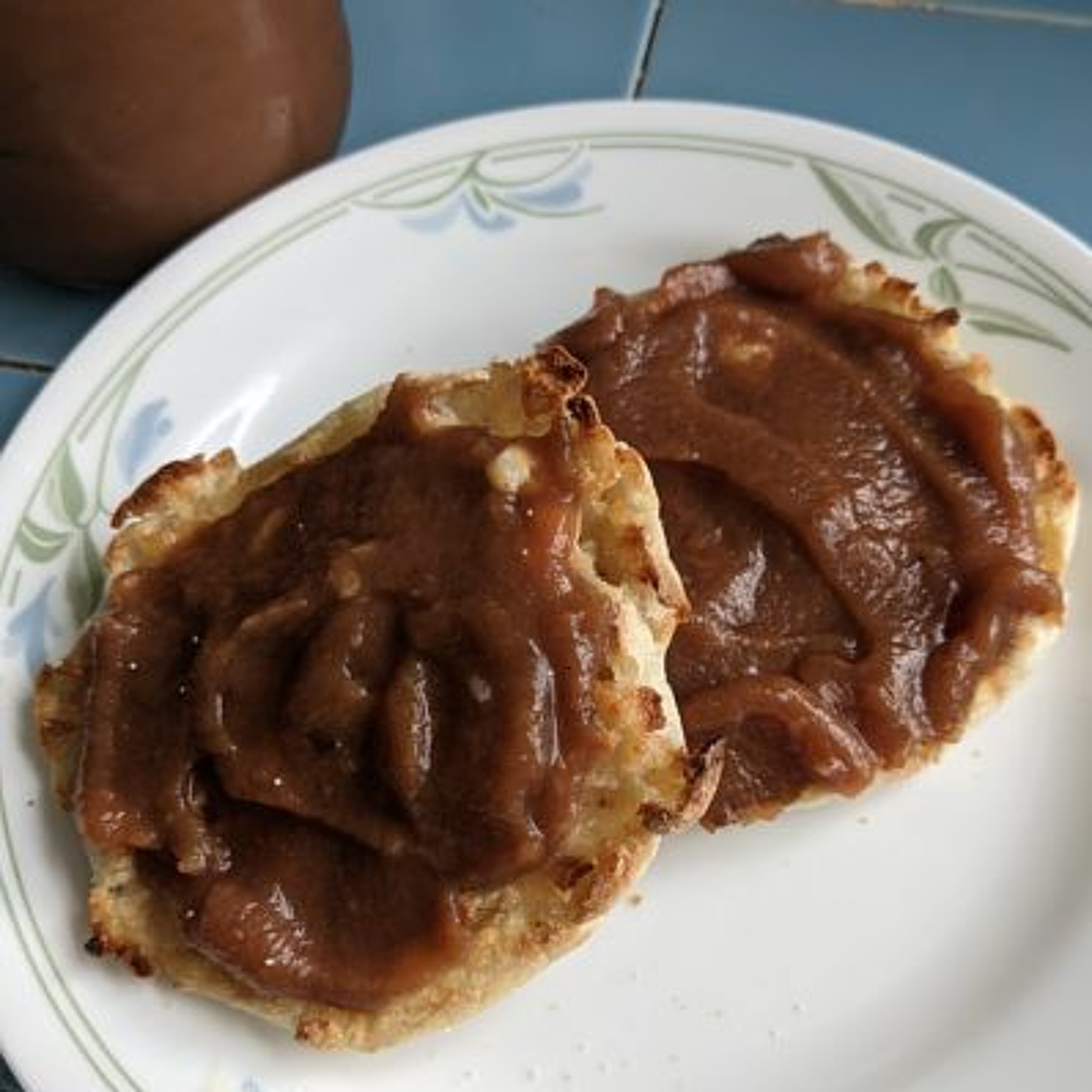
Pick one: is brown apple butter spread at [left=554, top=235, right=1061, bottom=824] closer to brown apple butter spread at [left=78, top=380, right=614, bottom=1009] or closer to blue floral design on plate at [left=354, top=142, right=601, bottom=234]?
brown apple butter spread at [left=78, top=380, right=614, bottom=1009]

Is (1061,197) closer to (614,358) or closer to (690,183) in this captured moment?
(690,183)

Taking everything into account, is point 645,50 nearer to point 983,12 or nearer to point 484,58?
point 484,58

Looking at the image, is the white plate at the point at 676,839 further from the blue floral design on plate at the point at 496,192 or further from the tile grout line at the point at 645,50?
the tile grout line at the point at 645,50

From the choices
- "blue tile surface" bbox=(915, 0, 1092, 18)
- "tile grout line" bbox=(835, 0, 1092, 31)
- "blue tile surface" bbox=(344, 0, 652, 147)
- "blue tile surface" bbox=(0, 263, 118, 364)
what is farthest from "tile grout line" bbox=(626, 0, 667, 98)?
"blue tile surface" bbox=(0, 263, 118, 364)

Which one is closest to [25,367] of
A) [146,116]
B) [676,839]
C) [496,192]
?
[146,116]

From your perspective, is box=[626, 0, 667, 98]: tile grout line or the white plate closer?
the white plate

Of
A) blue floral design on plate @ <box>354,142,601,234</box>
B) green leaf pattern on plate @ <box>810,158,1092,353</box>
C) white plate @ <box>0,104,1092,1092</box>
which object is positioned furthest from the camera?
blue floral design on plate @ <box>354,142,601,234</box>

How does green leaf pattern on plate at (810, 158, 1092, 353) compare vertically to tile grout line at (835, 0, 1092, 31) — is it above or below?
below
